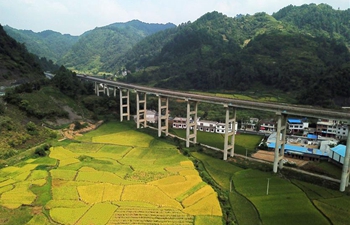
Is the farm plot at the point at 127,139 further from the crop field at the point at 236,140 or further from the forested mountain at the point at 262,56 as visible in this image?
the forested mountain at the point at 262,56

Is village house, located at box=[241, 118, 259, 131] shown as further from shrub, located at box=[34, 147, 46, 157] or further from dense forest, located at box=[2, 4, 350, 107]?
shrub, located at box=[34, 147, 46, 157]

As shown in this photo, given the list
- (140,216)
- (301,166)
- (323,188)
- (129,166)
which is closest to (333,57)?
(301,166)

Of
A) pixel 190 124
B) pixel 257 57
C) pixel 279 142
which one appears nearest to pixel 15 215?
pixel 190 124

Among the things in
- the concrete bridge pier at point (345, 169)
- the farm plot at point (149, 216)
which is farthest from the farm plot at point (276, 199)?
the farm plot at point (149, 216)

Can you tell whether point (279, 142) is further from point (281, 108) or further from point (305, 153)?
point (305, 153)

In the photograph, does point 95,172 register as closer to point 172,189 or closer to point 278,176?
point 172,189
